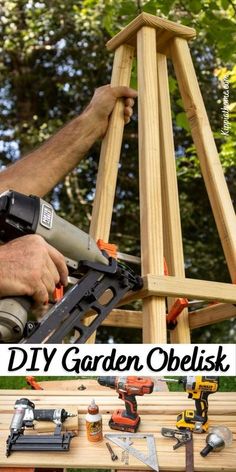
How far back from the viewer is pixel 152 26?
218cm

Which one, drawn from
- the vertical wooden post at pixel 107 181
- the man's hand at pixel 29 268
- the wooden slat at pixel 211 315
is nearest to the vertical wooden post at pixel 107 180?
the vertical wooden post at pixel 107 181

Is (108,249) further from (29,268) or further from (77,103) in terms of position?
(77,103)

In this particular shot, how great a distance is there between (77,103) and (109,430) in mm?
7796

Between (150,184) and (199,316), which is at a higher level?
(150,184)

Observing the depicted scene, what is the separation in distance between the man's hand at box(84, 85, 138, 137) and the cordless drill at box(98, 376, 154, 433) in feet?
4.00

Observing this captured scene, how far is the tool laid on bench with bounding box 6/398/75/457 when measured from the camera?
118 centimetres

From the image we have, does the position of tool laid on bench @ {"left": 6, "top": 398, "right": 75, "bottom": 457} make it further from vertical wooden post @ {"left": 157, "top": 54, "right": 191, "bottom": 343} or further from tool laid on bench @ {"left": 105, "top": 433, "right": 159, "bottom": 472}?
vertical wooden post @ {"left": 157, "top": 54, "right": 191, "bottom": 343}

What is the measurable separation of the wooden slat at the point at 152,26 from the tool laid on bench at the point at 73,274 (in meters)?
1.02

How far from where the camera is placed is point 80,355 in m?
1.33

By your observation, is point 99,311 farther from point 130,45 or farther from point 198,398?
point 130,45

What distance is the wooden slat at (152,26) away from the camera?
7.09 ft

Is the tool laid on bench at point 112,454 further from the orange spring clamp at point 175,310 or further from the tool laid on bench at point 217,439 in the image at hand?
the orange spring clamp at point 175,310

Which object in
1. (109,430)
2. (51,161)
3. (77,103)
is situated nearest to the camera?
(109,430)

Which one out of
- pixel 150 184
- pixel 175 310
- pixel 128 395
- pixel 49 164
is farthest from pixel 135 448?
pixel 49 164
